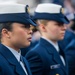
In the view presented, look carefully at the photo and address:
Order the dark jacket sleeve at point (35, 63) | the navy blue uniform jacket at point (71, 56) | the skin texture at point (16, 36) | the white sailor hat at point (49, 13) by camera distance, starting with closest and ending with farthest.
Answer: the skin texture at point (16, 36) → the dark jacket sleeve at point (35, 63) → the white sailor hat at point (49, 13) → the navy blue uniform jacket at point (71, 56)

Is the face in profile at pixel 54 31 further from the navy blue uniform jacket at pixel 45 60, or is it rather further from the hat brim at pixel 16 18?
the hat brim at pixel 16 18

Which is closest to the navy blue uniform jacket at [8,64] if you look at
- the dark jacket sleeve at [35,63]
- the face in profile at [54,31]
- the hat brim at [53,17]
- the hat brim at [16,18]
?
the hat brim at [16,18]

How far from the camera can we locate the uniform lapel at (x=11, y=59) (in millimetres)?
Answer: 4777

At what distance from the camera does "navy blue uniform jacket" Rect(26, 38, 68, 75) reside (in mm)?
5758

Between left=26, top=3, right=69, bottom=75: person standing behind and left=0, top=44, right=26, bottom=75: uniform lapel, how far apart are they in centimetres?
94

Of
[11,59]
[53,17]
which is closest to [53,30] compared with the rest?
[53,17]

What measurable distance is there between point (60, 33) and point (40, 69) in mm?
624

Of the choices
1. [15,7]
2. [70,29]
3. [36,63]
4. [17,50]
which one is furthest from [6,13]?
[70,29]

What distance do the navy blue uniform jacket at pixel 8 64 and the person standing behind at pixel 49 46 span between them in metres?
0.95

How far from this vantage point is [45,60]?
229 inches

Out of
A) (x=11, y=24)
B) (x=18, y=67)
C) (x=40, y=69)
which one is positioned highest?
(x=11, y=24)

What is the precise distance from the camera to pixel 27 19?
4996 millimetres

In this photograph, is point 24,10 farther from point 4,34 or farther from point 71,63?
point 71,63

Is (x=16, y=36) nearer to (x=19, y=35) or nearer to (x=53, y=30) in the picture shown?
(x=19, y=35)
